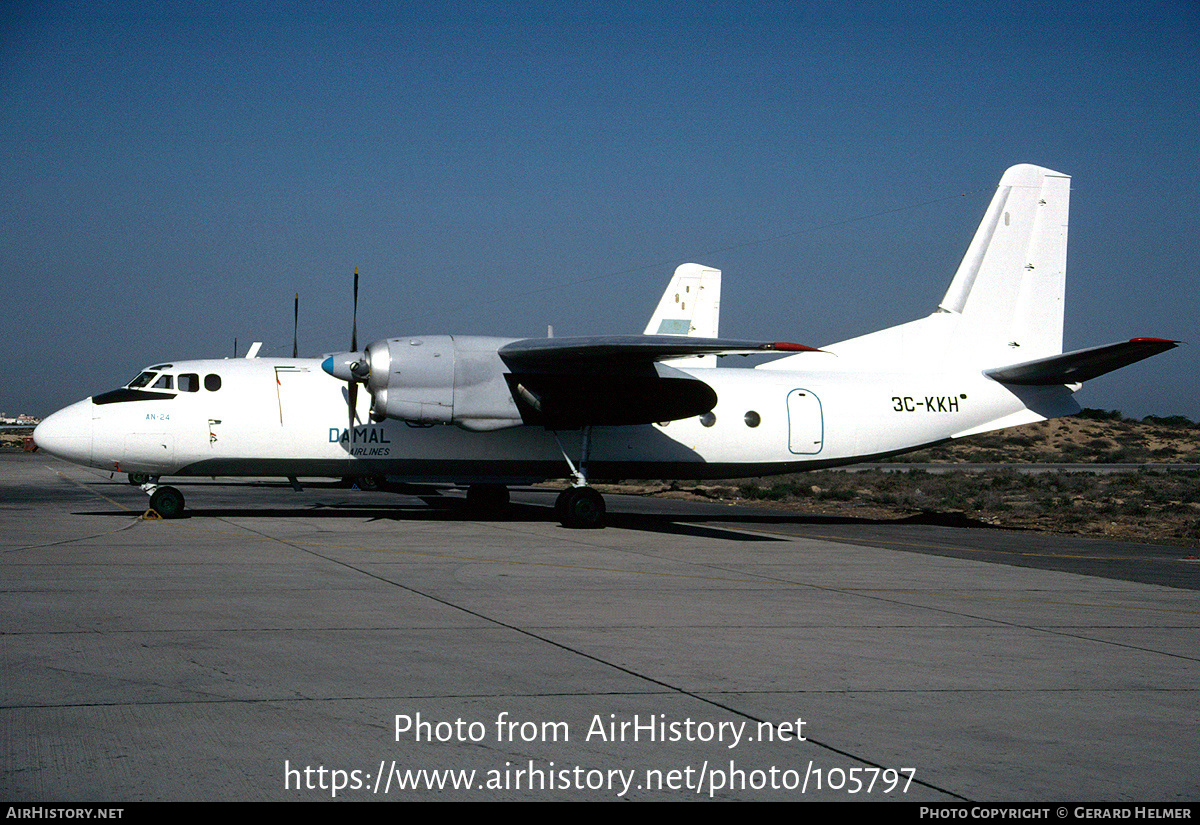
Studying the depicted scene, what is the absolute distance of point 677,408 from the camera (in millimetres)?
19828

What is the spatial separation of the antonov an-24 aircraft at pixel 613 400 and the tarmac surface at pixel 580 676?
4.24m

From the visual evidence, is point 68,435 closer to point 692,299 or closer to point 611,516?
point 611,516

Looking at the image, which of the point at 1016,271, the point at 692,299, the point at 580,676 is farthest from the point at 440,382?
the point at 692,299

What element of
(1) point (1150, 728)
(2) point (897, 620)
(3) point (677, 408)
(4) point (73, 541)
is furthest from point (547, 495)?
(1) point (1150, 728)

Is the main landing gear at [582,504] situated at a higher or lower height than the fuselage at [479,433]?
lower

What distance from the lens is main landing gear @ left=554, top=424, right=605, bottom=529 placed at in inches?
763

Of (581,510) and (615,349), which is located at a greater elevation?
(615,349)

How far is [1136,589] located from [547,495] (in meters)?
22.1

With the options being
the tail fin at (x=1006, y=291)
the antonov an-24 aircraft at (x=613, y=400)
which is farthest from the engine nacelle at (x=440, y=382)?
the tail fin at (x=1006, y=291)

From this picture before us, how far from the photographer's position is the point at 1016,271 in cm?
2217

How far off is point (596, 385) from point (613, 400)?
456 millimetres

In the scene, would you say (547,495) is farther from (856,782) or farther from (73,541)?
(856,782)

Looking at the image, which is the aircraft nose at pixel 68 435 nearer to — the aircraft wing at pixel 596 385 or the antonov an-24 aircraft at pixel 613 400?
the antonov an-24 aircraft at pixel 613 400

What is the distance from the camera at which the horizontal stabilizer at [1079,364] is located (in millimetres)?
18173
